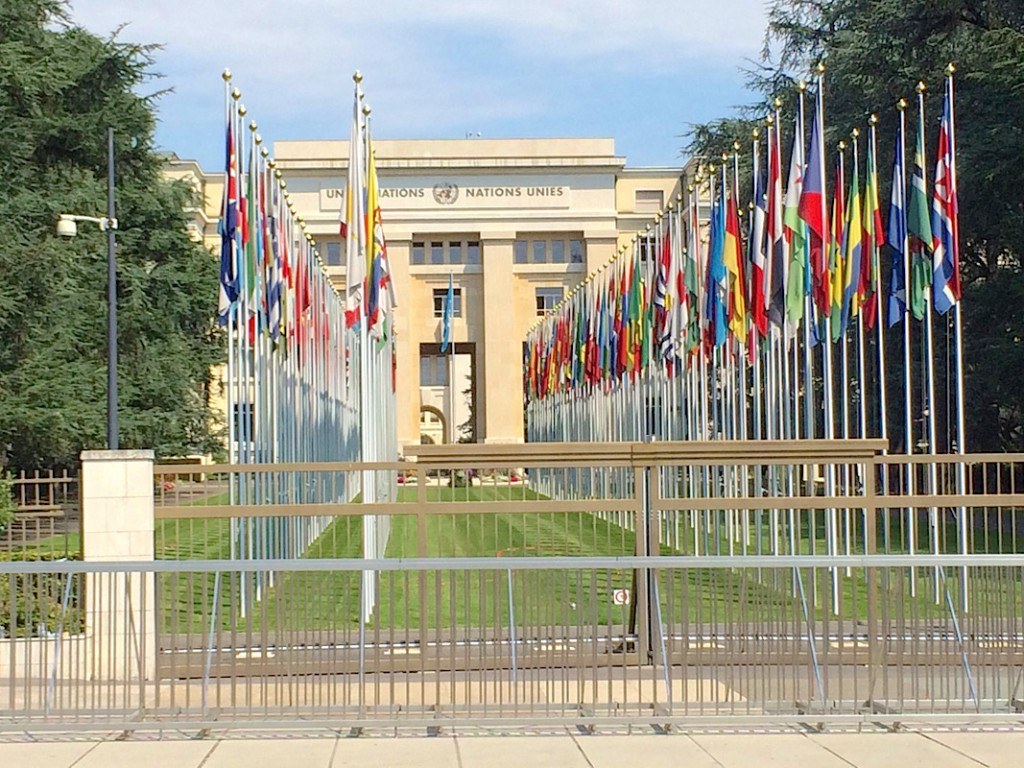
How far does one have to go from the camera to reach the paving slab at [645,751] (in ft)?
29.4

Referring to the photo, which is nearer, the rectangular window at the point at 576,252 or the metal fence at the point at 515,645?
the metal fence at the point at 515,645

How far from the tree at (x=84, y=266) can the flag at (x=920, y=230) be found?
782 inches

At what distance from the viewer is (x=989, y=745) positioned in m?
9.44

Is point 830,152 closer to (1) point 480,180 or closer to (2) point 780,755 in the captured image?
(2) point 780,755

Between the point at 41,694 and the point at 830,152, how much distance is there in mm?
34646

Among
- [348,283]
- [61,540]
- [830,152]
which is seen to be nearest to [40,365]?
[61,540]

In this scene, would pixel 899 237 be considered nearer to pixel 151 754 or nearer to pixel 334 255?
pixel 151 754

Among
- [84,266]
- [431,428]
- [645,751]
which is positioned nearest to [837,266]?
[645,751]

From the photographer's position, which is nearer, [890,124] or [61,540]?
[61,540]

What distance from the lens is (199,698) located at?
10773 mm

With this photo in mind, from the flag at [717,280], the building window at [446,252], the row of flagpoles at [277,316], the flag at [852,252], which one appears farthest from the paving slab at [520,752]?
the building window at [446,252]

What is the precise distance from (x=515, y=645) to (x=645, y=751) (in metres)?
1.31

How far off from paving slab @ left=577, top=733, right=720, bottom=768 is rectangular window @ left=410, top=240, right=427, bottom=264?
84.5m

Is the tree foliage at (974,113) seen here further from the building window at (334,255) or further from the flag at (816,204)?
the building window at (334,255)
